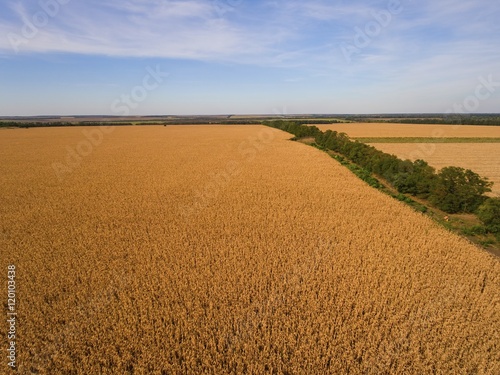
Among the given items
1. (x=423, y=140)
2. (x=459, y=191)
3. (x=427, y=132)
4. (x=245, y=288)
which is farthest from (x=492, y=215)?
(x=427, y=132)

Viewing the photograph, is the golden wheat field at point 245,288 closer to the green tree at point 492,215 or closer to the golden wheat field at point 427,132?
the green tree at point 492,215

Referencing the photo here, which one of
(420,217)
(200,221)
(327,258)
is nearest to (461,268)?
(327,258)

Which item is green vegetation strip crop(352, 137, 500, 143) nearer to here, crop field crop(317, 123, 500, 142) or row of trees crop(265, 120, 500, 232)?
crop field crop(317, 123, 500, 142)

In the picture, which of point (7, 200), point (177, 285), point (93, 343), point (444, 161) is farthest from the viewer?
point (444, 161)

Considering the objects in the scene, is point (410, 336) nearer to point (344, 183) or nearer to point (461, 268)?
point (461, 268)

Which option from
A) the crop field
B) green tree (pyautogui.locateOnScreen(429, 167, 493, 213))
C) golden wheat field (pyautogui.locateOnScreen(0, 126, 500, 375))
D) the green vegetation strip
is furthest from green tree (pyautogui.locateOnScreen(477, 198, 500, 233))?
the crop field

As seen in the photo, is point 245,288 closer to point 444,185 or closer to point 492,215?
point 492,215

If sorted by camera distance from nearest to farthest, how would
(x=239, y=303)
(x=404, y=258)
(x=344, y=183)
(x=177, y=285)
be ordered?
(x=239, y=303), (x=177, y=285), (x=404, y=258), (x=344, y=183)
